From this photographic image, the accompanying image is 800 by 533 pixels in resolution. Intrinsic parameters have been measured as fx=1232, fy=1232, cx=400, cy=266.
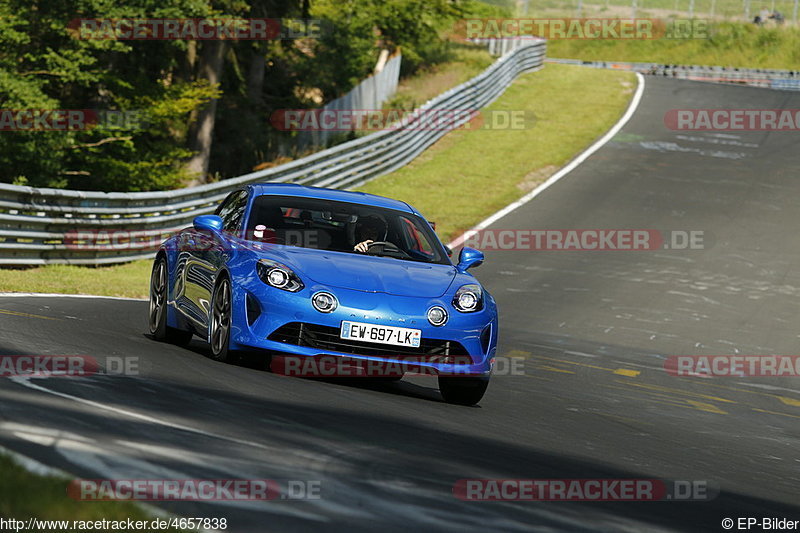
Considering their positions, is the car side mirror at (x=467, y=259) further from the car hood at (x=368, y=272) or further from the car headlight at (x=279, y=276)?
the car headlight at (x=279, y=276)

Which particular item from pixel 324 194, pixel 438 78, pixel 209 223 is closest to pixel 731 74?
pixel 438 78

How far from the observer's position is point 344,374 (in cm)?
912

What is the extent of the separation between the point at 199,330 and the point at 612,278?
11.7 meters

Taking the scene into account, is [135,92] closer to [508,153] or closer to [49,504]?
[508,153]

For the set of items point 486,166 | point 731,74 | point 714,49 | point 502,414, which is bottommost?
point 486,166

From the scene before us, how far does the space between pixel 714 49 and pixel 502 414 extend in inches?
2694

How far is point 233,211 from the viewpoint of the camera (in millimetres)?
10578

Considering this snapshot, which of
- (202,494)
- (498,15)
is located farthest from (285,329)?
(498,15)

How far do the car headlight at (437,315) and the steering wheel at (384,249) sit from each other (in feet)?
3.65

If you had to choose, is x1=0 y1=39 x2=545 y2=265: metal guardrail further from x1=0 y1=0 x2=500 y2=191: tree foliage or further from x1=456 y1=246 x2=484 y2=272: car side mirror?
x1=456 y1=246 x2=484 y2=272: car side mirror

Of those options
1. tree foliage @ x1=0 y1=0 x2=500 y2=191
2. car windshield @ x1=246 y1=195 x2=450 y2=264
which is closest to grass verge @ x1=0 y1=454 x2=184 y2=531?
car windshield @ x1=246 y1=195 x2=450 y2=264

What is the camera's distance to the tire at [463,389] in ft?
30.2

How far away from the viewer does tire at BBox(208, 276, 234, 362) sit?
29.5 ft

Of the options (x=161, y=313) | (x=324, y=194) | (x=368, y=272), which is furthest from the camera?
(x=161, y=313)
